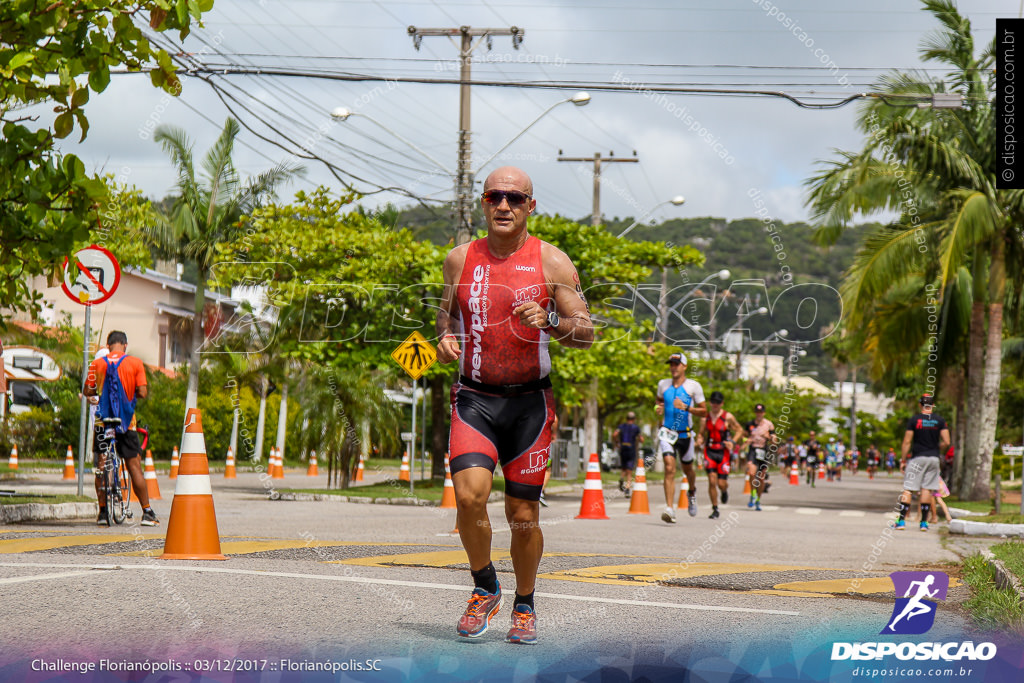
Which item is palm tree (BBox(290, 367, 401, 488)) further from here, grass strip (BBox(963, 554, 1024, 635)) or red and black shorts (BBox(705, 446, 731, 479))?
grass strip (BBox(963, 554, 1024, 635))

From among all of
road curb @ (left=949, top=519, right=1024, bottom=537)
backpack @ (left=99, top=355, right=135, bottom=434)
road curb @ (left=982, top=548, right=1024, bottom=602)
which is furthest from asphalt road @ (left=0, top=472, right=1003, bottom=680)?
road curb @ (left=949, top=519, right=1024, bottom=537)

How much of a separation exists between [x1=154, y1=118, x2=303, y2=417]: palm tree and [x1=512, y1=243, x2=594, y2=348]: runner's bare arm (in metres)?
29.0

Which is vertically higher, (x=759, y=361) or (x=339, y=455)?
(x=759, y=361)

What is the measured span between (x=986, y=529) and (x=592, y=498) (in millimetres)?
4956

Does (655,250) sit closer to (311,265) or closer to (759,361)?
(311,265)

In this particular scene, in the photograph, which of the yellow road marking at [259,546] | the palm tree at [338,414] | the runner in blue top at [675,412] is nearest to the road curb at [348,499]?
the palm tree at [338,414]

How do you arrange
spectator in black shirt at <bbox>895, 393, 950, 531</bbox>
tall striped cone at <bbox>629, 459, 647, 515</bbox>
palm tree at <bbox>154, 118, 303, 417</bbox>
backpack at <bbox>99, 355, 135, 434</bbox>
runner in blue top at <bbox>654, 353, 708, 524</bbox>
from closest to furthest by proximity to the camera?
backpack at <bbox>99, 355, 135, 434</bbox> < runner in blue top at <bbox>654, 353, 708, 524</bbox> < spectator in black shirt at <bbox>895, 393, 950, 531</bbox> < tall striped cone at <bbox>629, 459, 647, 515</bbox> < palm tree at <bbox>154, 118, 303, 417</bbox>

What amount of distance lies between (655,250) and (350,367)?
6736 mm

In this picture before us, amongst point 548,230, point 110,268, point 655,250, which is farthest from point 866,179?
point 110,268

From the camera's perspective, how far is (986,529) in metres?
15.0

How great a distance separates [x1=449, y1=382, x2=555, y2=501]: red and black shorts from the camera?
525cm

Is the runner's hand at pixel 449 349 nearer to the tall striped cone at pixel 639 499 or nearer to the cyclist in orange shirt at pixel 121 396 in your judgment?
the cyclist in orange shirt at pixel 121 396

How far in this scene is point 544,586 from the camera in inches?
282

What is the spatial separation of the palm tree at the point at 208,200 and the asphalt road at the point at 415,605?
2294cm
